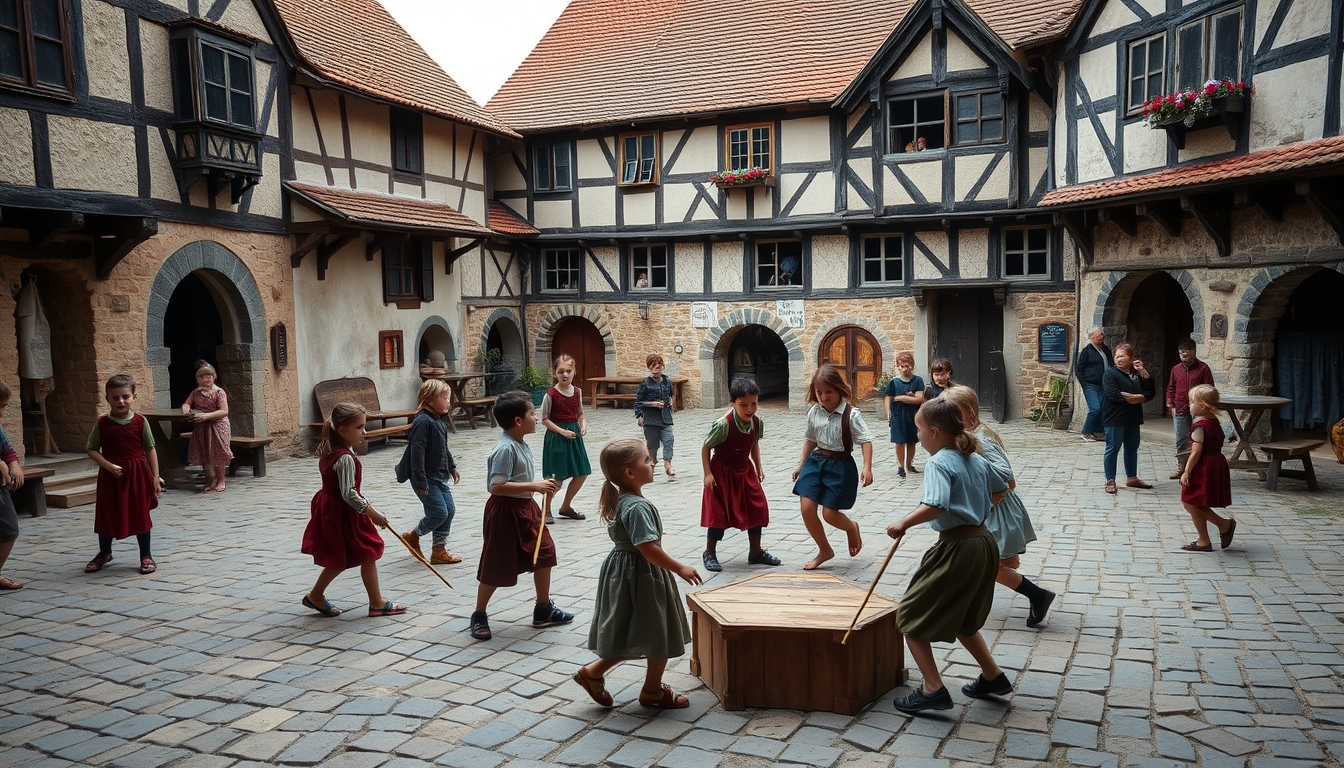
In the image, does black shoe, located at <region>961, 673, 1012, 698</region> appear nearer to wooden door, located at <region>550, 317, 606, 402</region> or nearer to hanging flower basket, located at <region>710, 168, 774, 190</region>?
hanging flower basket, located at <region>710, 168, 774, 190</region>

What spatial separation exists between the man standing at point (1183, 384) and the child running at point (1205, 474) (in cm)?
252

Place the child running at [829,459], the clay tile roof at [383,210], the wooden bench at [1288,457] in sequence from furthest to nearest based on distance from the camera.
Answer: the clay tile roof at [383,210] < the wooden bench at [1288,457] < the child running at [829,459]

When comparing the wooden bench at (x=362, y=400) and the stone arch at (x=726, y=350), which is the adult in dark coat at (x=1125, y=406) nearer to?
the stone arch at (x=726, y=350)

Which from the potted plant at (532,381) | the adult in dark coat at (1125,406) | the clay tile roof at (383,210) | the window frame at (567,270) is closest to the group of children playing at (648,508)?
the adult in dark coat at (1125,406)

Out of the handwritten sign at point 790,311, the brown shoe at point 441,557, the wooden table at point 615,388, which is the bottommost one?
the brown shoe at point 441,557

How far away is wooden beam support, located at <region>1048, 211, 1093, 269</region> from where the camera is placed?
15.2m

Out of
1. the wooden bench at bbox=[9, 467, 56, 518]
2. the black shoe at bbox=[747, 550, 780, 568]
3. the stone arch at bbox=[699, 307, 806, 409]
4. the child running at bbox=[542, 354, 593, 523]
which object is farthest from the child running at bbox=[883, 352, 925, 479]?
the wooden bench at bbox=[9, 467, 56, 518]

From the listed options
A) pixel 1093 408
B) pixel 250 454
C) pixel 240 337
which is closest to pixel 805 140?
pixel 1093 408

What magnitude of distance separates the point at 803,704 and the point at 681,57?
61.3 ft

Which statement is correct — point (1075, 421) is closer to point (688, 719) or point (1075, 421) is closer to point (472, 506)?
point (472, 506)

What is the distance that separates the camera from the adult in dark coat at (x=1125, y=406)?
32.6 feet

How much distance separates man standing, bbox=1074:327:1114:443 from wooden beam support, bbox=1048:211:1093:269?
8.92ft

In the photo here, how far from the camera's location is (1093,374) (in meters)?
12.7

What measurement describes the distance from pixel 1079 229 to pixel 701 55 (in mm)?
9406
